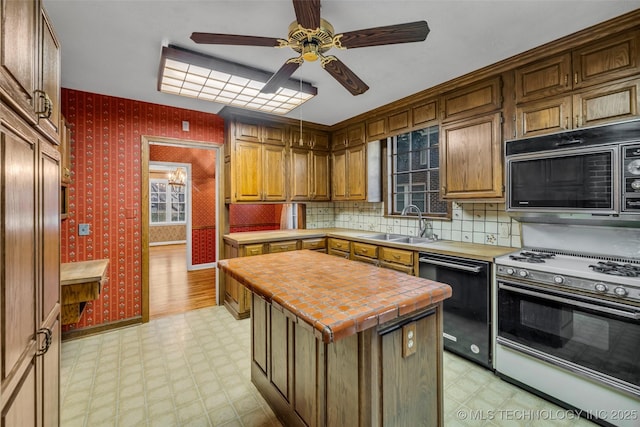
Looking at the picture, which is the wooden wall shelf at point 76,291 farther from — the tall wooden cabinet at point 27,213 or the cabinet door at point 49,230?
the tall wooden cabinet at point 27,213

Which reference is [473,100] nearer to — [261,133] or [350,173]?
[350,173]

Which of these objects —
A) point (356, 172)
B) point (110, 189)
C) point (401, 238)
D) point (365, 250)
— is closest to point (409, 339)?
point (365, 250)

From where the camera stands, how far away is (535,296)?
201cm

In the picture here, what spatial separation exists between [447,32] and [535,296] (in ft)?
6.44

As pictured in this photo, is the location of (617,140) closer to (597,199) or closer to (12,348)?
(597,199)

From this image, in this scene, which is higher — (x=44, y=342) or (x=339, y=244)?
(x=339, y=244)

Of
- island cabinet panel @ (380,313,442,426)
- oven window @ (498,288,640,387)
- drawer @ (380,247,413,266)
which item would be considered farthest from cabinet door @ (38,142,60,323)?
oven window @ (498,288,640,387)

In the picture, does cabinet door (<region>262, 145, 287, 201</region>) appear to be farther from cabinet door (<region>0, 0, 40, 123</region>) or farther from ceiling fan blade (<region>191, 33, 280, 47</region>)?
cabinet door (<region>0, 0, 40, 123</region>)

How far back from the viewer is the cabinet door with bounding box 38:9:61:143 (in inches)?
45.7

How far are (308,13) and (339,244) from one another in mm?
2872

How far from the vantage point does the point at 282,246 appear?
3.65m

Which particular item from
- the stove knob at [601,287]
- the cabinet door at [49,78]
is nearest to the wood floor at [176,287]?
the cabinet door at [49,78]

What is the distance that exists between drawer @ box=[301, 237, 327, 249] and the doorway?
120cm

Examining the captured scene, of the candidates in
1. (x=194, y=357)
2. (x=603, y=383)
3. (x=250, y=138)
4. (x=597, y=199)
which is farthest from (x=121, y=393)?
(x=597, y=199)
